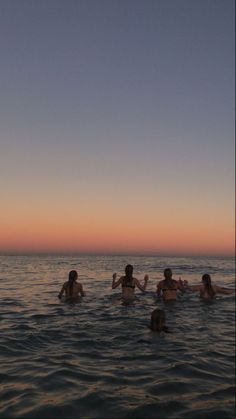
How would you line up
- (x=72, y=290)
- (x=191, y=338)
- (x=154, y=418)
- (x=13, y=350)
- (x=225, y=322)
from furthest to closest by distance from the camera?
1. (x=72, y=290)
2. (x=225, y=322)
3. (x=191, y=338)
4. (x=13, y=350)
5. (x=154, y=418)

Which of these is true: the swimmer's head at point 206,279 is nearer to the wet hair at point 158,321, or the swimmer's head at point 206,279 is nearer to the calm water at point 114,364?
the calm water at point 114,364

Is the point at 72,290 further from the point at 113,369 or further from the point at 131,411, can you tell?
the point at 131,411

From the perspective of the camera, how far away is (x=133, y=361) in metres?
8.91

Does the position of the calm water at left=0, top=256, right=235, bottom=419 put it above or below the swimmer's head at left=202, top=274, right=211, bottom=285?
below

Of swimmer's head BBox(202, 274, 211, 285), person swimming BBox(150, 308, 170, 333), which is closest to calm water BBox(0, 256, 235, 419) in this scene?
person swimming BBox(150, 308, 170, 333)


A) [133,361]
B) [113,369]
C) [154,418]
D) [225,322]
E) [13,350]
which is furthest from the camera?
[225,322]

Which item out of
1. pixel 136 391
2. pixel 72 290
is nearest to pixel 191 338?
pixel 136 391

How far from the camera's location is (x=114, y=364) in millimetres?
8711

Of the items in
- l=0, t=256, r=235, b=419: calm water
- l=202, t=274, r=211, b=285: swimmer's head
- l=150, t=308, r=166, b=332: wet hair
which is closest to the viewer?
l=0, t=256, r=235, b=419: calm water

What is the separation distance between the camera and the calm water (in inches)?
258

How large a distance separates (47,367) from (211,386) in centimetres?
342

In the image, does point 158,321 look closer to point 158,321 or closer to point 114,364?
point 158,321

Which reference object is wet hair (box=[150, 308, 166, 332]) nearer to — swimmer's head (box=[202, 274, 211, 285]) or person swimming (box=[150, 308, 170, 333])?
person swimming (box=[150, 308, 170, 333])

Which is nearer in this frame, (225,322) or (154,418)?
(154,418)
